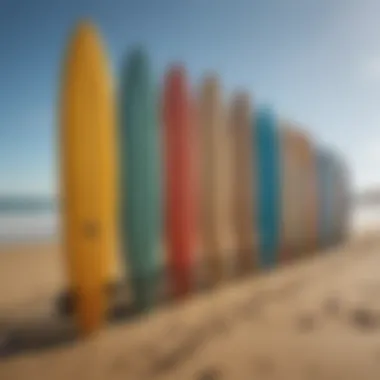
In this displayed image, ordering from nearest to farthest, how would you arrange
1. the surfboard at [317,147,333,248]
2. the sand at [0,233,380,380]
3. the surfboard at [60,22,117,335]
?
the sand at [0,233,380,380] < the surfboard at [60,22,117,335] < the surfboard at [317,147,333,248]

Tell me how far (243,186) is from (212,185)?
0.50 feet

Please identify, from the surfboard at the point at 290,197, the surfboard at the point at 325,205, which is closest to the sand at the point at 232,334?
the surfboard at the point at 290,197

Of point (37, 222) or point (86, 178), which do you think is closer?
point (86, 178)

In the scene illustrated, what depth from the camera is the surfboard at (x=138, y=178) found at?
1.09 meters

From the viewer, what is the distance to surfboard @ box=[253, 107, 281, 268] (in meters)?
1.45

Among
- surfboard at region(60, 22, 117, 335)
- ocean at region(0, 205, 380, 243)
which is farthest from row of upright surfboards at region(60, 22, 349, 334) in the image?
ocean at region(0, 205, 380, 243)

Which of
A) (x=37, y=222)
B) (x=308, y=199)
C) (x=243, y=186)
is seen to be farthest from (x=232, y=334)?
(x=308, y=199)

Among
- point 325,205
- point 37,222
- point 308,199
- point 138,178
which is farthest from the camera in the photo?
point 325,205

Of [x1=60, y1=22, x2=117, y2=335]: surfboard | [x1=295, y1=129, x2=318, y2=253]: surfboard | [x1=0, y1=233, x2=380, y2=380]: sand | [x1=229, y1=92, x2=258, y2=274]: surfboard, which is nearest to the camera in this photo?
[x1=0, y1=233, x2=380, y2=380]: sand

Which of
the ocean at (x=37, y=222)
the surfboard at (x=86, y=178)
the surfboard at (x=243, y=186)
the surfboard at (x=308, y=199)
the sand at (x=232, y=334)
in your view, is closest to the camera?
the sand at (x=232, y=334)

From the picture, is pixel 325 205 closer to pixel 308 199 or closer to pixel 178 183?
pixel 308 199

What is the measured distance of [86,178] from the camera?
3.25 ft

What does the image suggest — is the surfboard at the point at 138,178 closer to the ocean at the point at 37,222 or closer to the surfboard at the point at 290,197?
the ocean at the point at 37,222

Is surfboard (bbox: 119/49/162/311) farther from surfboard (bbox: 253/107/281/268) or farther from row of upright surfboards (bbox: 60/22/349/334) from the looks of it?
surfboard (bbox: 253/107/281/268)
